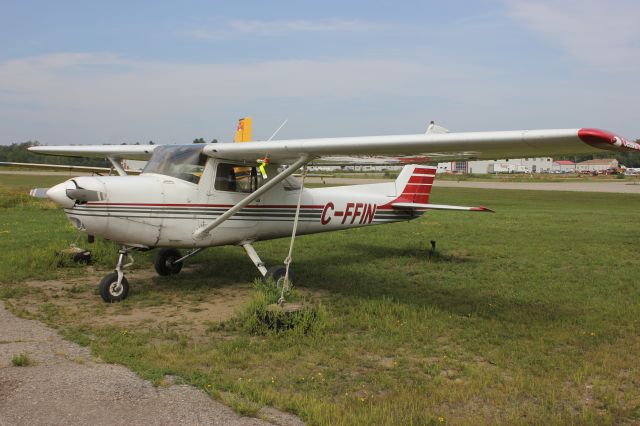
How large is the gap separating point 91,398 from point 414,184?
8.59 metres

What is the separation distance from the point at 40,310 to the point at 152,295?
4.94 ft

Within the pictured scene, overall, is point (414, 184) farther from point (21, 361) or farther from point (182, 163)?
point (21, 361)

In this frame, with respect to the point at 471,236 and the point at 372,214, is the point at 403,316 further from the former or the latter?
the point at 471,236

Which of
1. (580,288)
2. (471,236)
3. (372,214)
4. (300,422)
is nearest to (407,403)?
(300,422)

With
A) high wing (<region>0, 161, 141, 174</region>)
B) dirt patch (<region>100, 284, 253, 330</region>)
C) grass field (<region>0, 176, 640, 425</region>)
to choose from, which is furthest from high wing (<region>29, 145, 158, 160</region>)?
dirt patch (<region>100, 284, 253, 330</region>)

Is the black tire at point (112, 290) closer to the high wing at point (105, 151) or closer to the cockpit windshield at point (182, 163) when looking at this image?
the cockpit windshield at point (182, 163)

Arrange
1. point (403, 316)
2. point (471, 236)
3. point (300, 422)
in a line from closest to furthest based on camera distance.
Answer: point (300, 422)
point (403, 316)
point (471, 236)

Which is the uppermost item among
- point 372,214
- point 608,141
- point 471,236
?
point 608,141

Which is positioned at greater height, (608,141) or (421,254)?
(608,141)

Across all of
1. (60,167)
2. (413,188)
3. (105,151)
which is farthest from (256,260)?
(60,167)

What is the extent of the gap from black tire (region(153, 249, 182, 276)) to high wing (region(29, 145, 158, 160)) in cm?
184

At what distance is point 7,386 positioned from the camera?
422 cm

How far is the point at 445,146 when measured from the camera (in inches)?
236

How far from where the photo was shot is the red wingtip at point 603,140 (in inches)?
185
